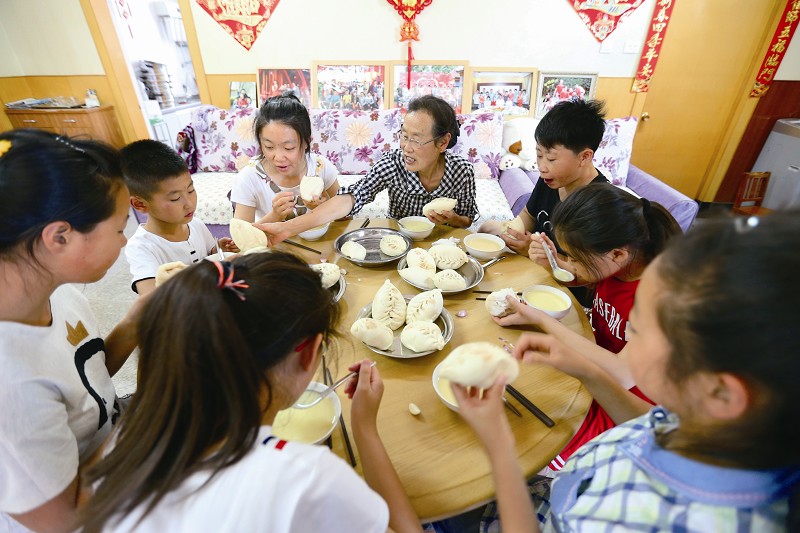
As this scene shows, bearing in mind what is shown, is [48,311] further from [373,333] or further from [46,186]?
[373,333]

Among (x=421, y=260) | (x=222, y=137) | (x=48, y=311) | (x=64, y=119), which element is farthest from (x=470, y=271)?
(x=64, y=119)

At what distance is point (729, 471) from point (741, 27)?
17.5 feet

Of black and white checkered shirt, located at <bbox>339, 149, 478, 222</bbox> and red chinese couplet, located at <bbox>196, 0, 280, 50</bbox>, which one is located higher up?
red chinese couplet, located at <bbox>196, 0, 280, 50</bbox>

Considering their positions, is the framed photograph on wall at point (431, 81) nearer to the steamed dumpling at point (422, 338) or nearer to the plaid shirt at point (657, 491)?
the steamed dumpling at point (422, 338)

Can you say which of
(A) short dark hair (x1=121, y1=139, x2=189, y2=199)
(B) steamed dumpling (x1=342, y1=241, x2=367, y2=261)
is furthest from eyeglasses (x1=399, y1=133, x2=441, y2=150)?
(A) short dark hair (x1=121, y1=139, x2=189, y2=199)

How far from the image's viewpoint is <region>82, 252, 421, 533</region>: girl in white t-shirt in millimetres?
541

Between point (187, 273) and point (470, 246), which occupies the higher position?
point (187, 273)

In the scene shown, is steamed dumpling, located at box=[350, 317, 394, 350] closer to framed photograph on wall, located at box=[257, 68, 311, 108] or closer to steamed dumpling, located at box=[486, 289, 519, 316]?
steamed dumpling, located at box=[486, 289, 519, 316]

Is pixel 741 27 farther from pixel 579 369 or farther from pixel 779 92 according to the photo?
pixel 579 369

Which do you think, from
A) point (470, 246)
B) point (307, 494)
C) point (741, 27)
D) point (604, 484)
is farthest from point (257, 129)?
point (741, 27)

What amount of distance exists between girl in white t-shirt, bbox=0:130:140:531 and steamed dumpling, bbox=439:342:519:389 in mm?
840

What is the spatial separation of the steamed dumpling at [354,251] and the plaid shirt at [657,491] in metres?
1.06

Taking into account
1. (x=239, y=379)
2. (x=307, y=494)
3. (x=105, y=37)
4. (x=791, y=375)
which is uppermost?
(x=105, y=37)

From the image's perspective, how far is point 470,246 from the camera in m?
1.63
